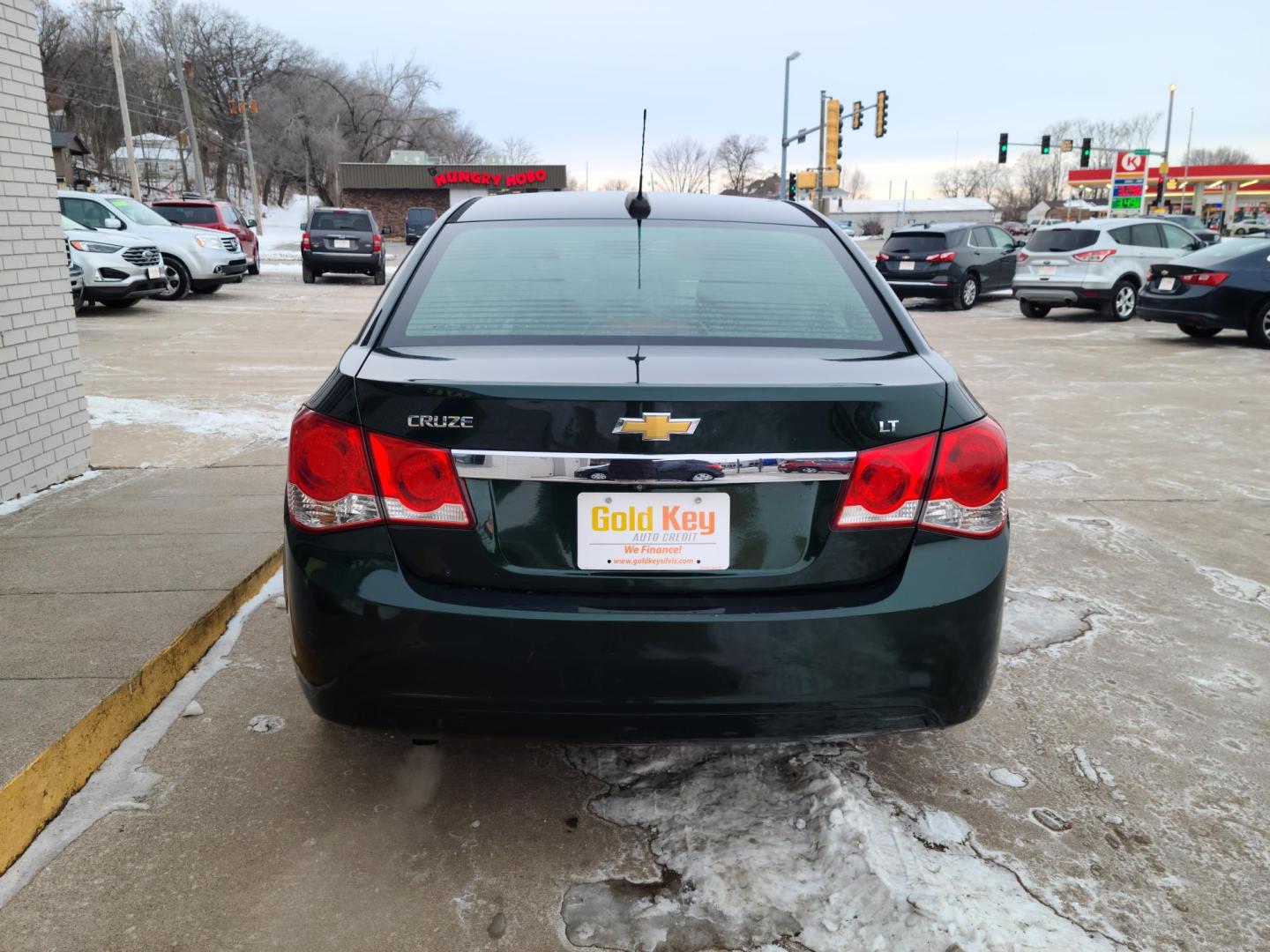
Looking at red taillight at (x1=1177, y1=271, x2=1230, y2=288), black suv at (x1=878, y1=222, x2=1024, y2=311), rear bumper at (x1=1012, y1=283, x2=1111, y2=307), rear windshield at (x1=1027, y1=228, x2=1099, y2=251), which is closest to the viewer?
red taillight at (x1=1177, y1=271, x2=1230, y2=288)

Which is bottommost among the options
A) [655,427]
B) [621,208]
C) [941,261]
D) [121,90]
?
[941,261]

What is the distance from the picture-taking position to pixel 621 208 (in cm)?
338

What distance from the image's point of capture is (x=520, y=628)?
224 cm

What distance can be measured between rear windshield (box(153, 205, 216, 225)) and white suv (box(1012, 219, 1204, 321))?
16826 millimetres

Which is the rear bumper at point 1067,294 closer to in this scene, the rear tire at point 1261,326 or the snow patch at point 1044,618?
the rear tire at point 1261,326

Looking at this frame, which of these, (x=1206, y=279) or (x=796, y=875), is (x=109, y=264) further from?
(x=796, y=875)

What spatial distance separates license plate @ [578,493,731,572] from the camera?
2217 mm

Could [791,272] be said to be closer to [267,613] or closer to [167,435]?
[267,613]

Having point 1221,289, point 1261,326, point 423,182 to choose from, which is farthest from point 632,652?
point 423,182

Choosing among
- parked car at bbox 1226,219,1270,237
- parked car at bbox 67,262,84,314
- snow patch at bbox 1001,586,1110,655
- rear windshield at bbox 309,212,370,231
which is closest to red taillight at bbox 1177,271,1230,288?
snow patch at bbox 1001,586,1110,655

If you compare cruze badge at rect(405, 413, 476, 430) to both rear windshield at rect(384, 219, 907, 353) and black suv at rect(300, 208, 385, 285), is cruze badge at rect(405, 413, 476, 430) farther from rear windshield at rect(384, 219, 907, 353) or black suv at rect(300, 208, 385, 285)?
black suv at rect(300, 208, 385, 285)

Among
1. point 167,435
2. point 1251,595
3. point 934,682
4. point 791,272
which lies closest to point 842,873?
point 934,682

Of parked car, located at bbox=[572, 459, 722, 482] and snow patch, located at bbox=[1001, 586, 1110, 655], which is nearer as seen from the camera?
parked car, located at bbox=[572, 459, 722, 482]

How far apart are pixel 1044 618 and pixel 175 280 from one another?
18407 mm
